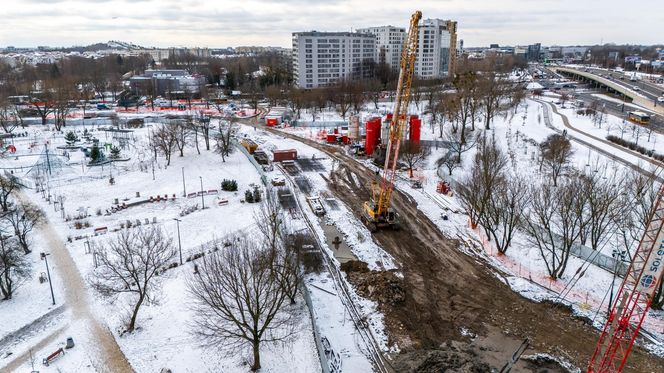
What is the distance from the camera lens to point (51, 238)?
30.1 m

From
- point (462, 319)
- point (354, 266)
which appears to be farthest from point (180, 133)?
point (462, 319)

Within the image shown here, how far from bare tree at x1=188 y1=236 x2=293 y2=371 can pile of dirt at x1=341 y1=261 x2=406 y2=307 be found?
470cm

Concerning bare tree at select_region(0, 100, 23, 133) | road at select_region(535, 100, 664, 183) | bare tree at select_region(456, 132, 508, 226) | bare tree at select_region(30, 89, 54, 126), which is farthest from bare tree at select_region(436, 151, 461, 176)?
bare tree at select_region(30, 89, 54, 126)

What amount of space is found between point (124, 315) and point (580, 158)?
41.5 metres

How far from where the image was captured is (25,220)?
3167cm

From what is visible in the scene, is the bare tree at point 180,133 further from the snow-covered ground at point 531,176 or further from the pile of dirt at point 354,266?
the pile of dirt at point 354,266

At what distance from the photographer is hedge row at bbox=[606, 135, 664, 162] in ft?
140

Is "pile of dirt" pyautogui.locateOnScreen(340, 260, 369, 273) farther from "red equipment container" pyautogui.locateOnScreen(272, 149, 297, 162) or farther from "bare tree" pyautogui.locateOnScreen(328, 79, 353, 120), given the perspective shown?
"bare tree" pyautogui.locateOnScreen(328, 79, 353, 120)

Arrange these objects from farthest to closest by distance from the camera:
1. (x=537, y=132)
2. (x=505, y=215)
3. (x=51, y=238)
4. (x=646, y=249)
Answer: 1. (x=537, y=132)
2. (x=51, y=238)
3. (x=505, y=215)
4. (x=646, y=249)

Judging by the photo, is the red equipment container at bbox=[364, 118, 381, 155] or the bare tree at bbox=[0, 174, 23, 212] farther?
the red equipment container at bbox=[364, 118, 381, 155]

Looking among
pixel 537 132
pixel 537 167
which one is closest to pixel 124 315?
pixel 537 167

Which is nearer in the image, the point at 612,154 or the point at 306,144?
the point at 612,154

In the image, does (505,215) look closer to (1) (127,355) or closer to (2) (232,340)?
(2) (232,340)

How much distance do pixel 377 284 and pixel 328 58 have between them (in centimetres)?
9817
